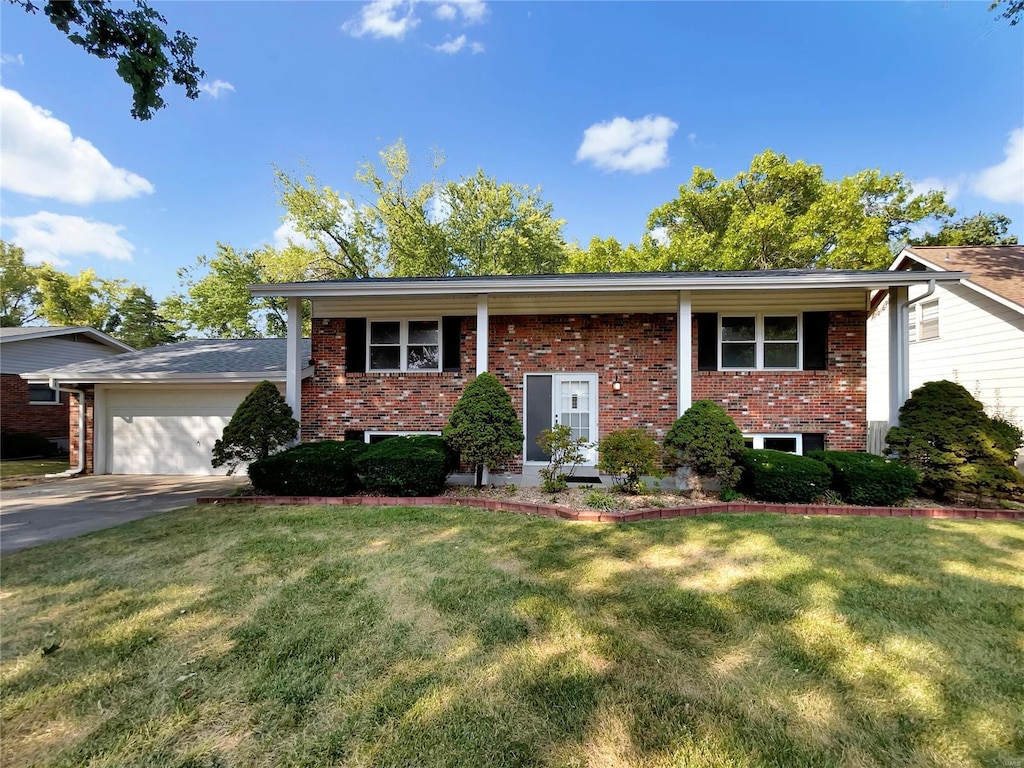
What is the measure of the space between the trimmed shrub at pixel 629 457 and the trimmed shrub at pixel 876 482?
273 centimetres

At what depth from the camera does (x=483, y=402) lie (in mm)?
6906

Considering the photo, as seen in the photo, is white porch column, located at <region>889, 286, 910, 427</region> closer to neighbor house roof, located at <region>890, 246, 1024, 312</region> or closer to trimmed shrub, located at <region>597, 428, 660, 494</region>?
neighbor house roof, located at <region>890, 246, 1024, 312</region>

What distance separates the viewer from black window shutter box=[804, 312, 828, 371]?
7.89m

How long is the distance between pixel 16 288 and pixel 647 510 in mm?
37147

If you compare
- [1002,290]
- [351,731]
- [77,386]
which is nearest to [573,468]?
[351,731]

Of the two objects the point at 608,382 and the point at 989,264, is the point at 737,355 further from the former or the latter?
the point at 989,264

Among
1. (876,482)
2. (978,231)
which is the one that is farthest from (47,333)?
(978,231)

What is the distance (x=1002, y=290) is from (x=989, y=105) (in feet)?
23.5

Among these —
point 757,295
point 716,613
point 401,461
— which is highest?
point 757,295

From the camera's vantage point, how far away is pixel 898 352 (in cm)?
728

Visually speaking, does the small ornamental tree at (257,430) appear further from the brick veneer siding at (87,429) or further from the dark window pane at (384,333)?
the brick veneer siding at (87,429)

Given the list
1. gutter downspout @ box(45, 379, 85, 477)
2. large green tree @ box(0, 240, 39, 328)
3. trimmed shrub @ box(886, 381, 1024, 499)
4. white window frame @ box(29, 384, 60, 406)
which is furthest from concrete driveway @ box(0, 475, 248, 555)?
large green tree @ box(0, 240, 39, 328)

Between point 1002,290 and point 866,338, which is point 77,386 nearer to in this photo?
point 866,338

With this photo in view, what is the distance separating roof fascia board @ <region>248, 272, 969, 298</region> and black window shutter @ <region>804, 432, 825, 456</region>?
9.08 ft
